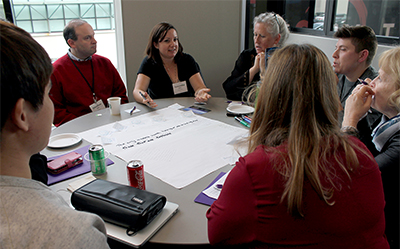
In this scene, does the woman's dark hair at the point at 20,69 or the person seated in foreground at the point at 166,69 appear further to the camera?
the person seated in foreground at the point at 166,69

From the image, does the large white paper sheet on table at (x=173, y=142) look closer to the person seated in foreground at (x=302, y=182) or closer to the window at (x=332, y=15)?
the person seated in foreground at (x=302, y=182)

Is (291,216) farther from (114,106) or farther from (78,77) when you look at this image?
(78,77)

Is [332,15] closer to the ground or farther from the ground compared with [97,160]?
farther from the ground

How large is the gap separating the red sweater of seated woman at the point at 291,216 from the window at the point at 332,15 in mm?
2315

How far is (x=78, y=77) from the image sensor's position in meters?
2.51

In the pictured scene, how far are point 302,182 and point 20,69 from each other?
72 cm

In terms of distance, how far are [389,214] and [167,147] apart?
1121mm

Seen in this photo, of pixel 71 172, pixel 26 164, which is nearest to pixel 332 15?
pixel 71 172

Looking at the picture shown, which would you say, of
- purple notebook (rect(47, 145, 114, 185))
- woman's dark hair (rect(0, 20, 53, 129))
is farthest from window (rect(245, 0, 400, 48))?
woman's dark hair (rect(0, 20, 53, 129))

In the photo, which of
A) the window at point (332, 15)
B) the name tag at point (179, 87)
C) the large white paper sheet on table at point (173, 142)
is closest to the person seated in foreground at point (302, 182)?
the large white paper sheet on table at point (173, 142)

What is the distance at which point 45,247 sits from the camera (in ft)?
1.93

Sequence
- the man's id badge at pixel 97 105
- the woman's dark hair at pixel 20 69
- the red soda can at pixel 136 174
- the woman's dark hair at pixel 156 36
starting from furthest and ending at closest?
the woman's dark hair at pixel 156 36 → the man's id badge at pixel 97 105 → the red soda can at pixel 136 174 → the woman's dark hair at pixel 20 69

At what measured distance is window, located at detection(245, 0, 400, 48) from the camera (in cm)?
285

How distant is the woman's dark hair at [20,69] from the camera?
0.56 m
